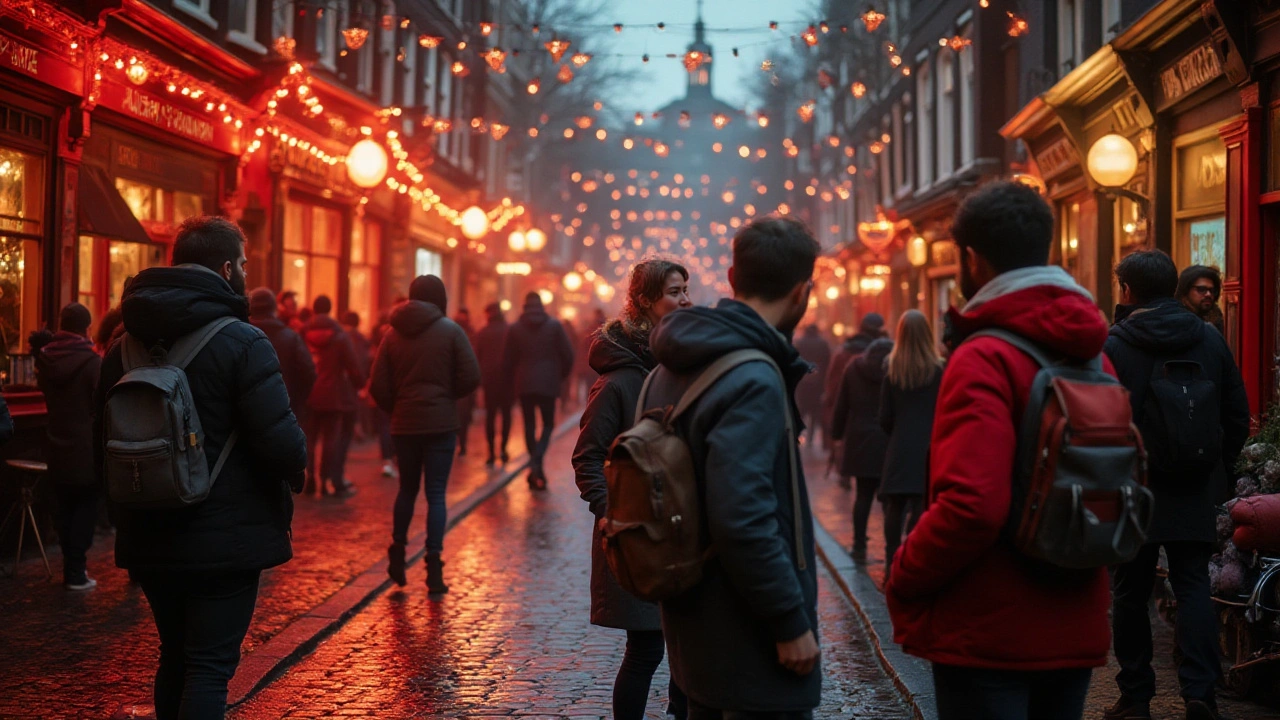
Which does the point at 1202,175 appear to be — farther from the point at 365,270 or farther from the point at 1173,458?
the point at 365,270

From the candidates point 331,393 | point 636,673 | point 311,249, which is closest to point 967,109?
point 311,249

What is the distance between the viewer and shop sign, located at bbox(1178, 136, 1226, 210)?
11.0 m

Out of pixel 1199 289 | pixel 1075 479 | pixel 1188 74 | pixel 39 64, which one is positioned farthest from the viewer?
pixel 1188 74

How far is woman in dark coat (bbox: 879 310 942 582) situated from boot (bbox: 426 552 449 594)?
282 centimetres

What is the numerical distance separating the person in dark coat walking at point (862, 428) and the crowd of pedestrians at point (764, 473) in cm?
392

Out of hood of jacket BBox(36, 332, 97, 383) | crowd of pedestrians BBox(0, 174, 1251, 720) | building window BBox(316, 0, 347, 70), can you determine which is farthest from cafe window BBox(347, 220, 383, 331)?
crowd of pedestrians BBox(0, 174, 1251, 720)

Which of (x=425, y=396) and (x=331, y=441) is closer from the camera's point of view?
(x=425, y=396)


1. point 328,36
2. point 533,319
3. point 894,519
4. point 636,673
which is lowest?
point 636,673

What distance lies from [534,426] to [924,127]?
1485 cm

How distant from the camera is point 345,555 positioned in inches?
393

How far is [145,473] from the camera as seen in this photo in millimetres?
4148

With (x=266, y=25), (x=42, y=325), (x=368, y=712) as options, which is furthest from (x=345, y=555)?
(x=266, y=25)

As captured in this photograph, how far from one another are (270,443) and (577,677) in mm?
2718

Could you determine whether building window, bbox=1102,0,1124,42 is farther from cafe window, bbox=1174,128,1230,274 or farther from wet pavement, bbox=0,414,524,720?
wet pavement, bbox=0,414,524,720
